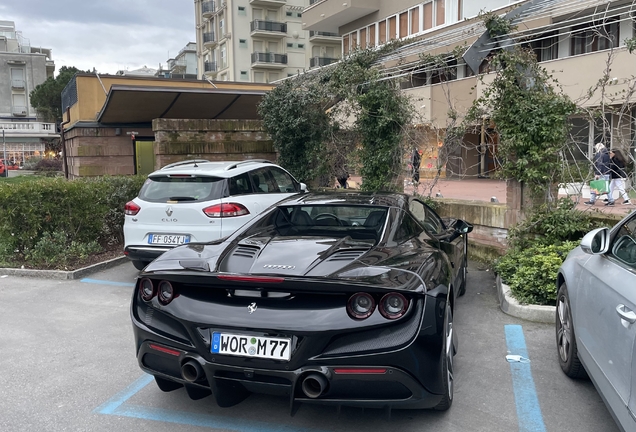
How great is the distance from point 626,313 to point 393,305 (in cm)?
120

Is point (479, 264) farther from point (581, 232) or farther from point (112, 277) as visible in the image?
point (112, 277)

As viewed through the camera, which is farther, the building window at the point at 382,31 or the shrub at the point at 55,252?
the building window at the point at 382,31

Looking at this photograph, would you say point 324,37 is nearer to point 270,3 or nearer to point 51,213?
point 270,3

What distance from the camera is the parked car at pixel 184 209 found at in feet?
23.1

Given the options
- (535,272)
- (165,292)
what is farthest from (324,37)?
(165,292)

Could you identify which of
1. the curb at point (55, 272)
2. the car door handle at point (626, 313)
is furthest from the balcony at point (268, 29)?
the car door handle at point (626, 313)

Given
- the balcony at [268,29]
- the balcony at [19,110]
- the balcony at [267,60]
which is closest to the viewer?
the balcony at [268,29]

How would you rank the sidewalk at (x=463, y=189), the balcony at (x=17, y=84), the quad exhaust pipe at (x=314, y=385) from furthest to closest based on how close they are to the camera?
the balcony at (x=17, y=84) → the sidewalk at (x=463, y=189) → the quad exhaust pipe at (x=314, y=385)

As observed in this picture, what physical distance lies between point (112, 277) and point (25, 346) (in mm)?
2886

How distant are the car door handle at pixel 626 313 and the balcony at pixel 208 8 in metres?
58.5

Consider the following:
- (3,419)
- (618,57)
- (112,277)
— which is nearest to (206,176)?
(112,277)

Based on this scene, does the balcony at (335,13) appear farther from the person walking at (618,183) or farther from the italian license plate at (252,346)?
the italian license plate at (252,346)

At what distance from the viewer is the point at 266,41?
5297 centimetres

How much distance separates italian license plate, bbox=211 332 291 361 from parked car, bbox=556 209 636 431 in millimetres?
1752
